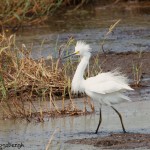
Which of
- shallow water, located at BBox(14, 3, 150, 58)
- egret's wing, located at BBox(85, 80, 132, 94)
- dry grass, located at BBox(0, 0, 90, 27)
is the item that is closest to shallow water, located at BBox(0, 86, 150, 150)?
egret's wing, located at BBox(85, 80, 132, 94)

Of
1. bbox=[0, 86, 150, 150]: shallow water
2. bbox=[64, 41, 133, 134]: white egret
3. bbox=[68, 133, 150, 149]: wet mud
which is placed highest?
bbox=[64, 41, 133, 134]: white egret

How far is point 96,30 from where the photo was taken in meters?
15.9

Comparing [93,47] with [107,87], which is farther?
[93,47]

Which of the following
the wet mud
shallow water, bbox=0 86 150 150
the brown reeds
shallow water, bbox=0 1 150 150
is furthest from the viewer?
the brown reeds

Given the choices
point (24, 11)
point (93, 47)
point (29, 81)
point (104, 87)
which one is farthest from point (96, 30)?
point (104, 87)

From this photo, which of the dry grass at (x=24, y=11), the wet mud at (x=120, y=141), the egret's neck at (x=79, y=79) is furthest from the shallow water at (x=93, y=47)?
the egret's neck at (x=79, y=79)

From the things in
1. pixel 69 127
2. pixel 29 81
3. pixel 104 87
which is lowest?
pixel 69 127

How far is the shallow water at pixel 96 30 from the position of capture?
46.3 ft

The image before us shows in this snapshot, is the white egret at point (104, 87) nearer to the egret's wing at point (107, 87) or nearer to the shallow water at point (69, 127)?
the egret's wing at point (107, 87)

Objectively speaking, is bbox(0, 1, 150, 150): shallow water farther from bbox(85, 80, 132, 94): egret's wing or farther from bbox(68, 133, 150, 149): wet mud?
bbox(85, 80, 132, 94): egret's wing

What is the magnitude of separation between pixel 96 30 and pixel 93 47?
1.87 meters

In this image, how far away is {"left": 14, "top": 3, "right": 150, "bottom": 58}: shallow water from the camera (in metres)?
14.1

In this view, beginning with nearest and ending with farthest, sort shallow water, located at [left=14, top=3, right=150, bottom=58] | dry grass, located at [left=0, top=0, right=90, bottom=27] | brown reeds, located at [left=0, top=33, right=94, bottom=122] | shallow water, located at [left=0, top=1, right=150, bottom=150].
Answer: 1. shallow water, located at [left=0, top=1, right=150, bottom=150]
2. brown reeds, located at [left=0, top=33, right=94, bottom=122]
3. shallow water, located at [left=14, top=3, right=150, bottom=58]
4. dry grass, located at [left=0, top=0, right=90, bottom=27]

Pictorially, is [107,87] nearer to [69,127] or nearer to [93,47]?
[69,127]
